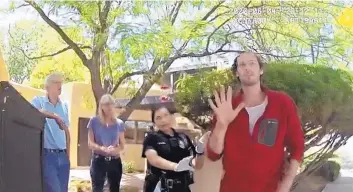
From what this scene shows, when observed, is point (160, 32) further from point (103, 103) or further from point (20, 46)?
point (20, 46)

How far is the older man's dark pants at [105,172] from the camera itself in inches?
109

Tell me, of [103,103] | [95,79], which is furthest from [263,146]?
[95,79]

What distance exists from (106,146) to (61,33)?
3.10ft

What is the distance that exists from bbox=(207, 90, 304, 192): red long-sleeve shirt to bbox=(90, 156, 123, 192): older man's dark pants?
3.90 feet

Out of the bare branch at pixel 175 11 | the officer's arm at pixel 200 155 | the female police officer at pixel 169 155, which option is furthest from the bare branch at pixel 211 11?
the officer's arm at pixel 200 155

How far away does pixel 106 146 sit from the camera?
2.74m

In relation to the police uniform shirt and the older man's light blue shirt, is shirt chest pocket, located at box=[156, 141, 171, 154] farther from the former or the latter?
the older man's light blue shirt

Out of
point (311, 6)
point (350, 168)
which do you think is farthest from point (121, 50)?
point (350, 168)

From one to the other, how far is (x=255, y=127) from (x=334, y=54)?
170 centimetres

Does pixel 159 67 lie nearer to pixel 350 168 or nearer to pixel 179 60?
pixel 179 60

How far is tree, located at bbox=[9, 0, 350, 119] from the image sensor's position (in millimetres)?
3131

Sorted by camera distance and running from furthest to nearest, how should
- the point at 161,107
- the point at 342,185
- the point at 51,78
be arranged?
the point at 342,185 → the point at 161,107 → the point at 51,78

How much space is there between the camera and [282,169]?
1671mm

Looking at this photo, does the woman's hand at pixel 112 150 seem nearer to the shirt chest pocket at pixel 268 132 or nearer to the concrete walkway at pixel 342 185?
the shirt chest pocket at pixel 268 132
